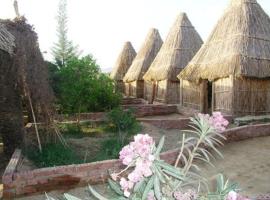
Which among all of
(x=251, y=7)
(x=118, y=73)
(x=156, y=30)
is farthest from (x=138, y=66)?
(x=251, y=7)

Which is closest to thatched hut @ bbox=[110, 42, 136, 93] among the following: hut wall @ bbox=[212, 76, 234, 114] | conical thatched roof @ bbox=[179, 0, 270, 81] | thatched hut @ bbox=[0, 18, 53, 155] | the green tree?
conical thatched roof @ bbox=[179, 0, 270, 81]

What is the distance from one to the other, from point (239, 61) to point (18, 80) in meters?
8.76

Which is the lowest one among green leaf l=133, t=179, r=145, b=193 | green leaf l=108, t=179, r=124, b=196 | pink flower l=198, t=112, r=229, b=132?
green leaf l=108, t=179, r=124, b=196

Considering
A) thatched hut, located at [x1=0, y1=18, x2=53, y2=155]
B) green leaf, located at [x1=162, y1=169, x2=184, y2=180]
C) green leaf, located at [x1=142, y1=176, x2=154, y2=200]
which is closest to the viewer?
green leaf, located at [x1=142, y1=176, x2=154, y2=200]

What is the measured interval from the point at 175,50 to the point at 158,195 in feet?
67.5

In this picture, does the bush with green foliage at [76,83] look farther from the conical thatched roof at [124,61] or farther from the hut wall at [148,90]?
the conical thatched roof at [124,61]

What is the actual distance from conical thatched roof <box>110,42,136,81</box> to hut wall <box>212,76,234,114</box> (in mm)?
17975

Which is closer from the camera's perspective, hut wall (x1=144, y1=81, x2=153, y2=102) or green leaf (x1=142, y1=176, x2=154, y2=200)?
green leaf (x1=142, y1=176, x2=154, y2=200)

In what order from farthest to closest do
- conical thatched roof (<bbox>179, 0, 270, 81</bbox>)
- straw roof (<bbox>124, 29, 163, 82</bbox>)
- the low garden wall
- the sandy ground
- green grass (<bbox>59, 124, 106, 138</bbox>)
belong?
straw roof (<bbox>124, 29, 163, 82</bbox>)
conical thatched roof (<bbox>179, 0, 270, 81</bbox>)
green grass (<bbox>59, 124, 106, 138</bbox>)
the sandy ground
the low garden wall

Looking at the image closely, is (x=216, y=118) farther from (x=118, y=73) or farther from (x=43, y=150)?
(x=118, y=73)

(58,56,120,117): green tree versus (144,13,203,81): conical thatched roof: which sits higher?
(144,13,203,81): conical thatched roof

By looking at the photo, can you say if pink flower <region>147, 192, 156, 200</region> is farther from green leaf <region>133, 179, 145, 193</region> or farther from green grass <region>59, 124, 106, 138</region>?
green grass <region>59, 124, 106, 138</region>

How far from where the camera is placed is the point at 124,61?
34438 mm

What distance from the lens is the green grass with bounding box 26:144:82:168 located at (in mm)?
7855
